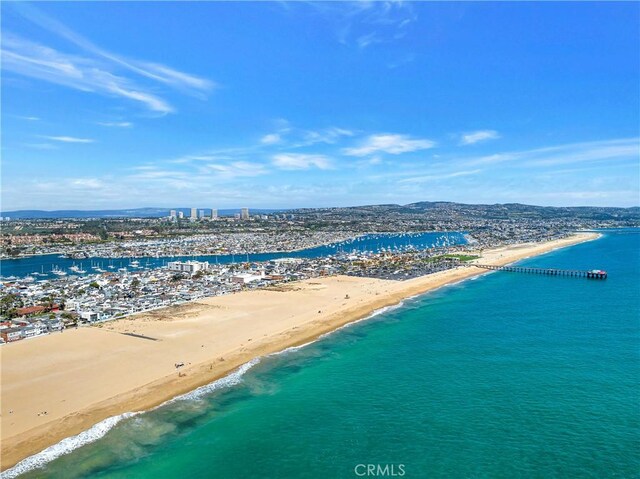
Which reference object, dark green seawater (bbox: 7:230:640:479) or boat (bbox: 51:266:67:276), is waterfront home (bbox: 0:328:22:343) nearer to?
dark green seawater (bbox: 7:230:640:479)

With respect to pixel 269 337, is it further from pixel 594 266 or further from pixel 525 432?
pixel 594 266

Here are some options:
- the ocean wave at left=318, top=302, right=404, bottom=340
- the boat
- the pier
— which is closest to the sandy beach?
the ocean wave at left=318, top=302, right=404, bottom=340

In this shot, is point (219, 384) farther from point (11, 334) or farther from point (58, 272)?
point (58, 272)

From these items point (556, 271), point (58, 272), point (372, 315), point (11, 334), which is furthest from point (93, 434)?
point (556, 271)

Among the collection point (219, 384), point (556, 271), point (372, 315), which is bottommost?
point (219, 384)

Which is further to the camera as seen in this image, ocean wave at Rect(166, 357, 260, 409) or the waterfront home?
the waterfront home

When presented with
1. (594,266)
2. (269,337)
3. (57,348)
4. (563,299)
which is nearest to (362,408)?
(269,337)
